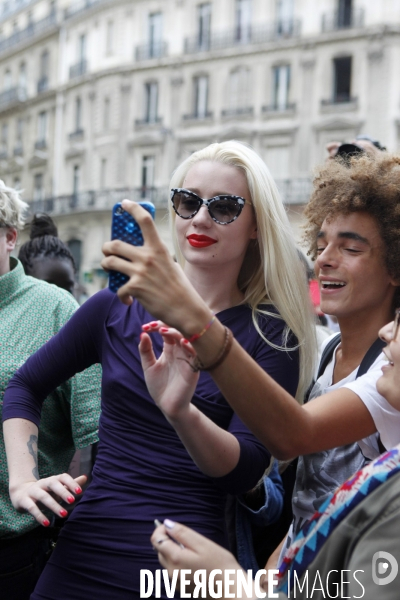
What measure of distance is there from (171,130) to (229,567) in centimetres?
2925

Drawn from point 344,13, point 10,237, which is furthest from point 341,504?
point 344,13

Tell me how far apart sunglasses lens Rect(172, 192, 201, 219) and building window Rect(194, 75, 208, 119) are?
1098 inches

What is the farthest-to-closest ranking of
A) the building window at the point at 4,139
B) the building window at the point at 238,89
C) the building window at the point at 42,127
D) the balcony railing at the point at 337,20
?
1. the building window at the point at 4,139
2. the building window at the point at 42,127
3. the building window at the point at 238,89
4. the balcony railing at the point at 337,20

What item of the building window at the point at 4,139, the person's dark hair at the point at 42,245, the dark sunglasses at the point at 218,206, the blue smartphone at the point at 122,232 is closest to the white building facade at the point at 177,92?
the building window at the point at 4,139

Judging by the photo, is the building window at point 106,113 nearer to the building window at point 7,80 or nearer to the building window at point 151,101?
the building window at point 151,101

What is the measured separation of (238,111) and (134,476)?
90.5 ft

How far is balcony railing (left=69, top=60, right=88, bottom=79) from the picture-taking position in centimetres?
3272

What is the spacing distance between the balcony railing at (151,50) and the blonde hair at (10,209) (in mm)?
28820

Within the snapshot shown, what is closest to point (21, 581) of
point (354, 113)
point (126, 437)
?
point (126, 437)

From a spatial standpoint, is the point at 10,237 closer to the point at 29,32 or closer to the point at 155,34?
the point at 155,34

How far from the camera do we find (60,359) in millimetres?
2254

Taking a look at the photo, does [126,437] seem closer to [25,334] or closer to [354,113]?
[25,334]

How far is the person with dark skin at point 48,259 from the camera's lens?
454 cm

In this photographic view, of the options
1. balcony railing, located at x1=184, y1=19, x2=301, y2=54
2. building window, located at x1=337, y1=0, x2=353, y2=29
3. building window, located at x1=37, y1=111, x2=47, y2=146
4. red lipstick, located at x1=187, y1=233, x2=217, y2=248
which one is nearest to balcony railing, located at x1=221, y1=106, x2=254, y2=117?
balcony railing, located at x1=184, y1=19, x2=301, y2=54
